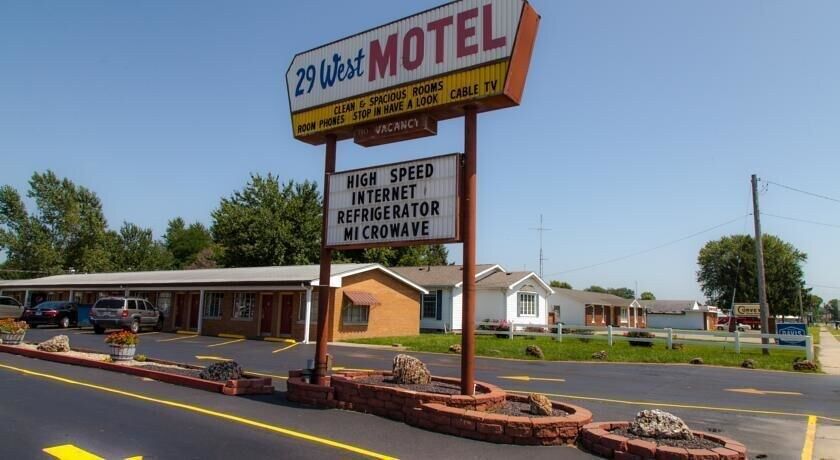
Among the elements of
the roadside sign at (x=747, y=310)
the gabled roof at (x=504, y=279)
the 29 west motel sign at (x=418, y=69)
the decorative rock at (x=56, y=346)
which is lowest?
the decorative rock at (x=56, y=346)

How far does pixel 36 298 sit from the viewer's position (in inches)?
1884

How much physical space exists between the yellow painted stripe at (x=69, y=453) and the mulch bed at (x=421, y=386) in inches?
160

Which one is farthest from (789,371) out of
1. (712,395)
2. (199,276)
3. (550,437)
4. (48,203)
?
(48,203)

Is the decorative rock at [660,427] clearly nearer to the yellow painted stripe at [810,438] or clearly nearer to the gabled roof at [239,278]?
the yellow painted stripe at [810,438]

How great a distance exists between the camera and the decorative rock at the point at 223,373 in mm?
10969

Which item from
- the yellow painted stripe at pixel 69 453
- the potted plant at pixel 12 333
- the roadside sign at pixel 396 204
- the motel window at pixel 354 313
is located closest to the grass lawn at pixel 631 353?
the motel window at pixel 354 313

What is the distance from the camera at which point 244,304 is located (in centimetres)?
2997

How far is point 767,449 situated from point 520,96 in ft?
19.3

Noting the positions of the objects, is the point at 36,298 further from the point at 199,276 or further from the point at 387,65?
the point at 387,65

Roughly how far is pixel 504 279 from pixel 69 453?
34.9m

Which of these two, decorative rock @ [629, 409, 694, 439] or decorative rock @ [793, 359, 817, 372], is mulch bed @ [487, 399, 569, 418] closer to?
decorative rock @ [629, 409, 694, 439]

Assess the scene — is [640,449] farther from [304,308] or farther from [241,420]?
[304,308]

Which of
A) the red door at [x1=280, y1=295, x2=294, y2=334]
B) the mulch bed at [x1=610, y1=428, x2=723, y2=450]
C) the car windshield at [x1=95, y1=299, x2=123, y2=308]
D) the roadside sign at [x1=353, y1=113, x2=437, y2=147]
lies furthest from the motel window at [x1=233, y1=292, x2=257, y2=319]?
the mulch bed at [x1=610, y1=428, x2=723, y2=450]

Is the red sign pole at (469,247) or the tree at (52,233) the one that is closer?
the red sign pole at (469,247)
